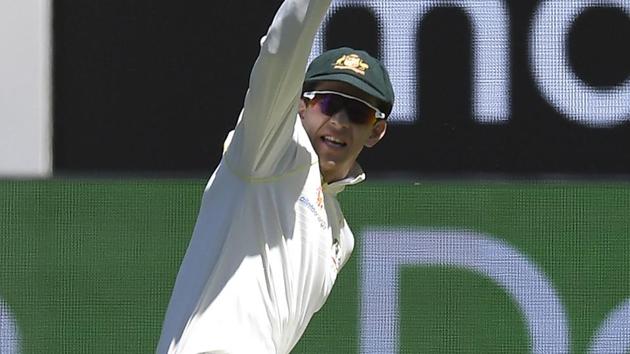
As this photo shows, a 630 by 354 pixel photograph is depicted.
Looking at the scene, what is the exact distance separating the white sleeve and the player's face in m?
0.19

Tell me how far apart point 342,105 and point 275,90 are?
29cm

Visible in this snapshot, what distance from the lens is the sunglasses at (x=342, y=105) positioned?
2.51m

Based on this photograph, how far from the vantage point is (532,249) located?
406 cm

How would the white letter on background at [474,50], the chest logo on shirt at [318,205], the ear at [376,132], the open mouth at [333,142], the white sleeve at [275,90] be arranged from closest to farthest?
the white sleeve at [275,90], the chest logo on shirt at [318,205], the open mouth at [333,142], the ear at [376,132], the white letter on background at [474,50]

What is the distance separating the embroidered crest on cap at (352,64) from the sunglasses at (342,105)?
5 centimetres

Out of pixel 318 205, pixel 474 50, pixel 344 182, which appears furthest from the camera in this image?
pixel 474 50

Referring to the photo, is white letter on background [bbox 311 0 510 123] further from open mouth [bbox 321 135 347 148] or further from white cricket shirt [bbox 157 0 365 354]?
white cricket shirt [bbox 157 0 365 354]

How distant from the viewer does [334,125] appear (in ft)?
8.23

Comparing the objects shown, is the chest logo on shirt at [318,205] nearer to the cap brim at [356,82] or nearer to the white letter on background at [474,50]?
the cap brim at [356,82]

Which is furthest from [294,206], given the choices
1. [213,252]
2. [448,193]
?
[448,193]

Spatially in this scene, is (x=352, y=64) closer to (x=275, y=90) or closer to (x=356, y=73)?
(x=356, y=73)

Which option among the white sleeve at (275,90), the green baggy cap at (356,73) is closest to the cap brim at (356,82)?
the green baggy cap at (356,73)

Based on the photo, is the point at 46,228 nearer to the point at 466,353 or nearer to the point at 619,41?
the point at 466,353

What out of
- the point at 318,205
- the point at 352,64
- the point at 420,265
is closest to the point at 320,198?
the point at 318,205
